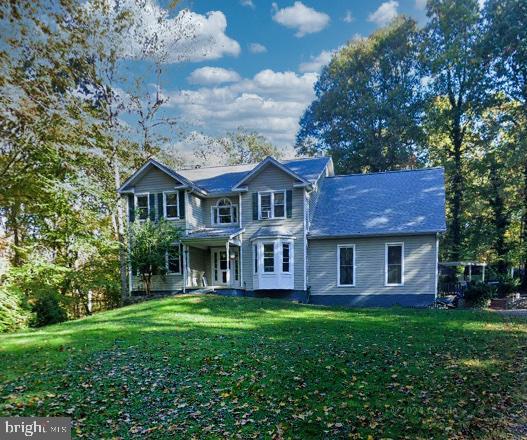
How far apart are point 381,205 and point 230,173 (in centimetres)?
859

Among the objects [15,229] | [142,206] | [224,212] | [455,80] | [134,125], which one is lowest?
[15,229]

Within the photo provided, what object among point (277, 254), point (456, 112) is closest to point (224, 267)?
point (277, 254)

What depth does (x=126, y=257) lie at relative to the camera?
19266mm

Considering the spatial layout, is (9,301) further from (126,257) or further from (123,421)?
(123,421)

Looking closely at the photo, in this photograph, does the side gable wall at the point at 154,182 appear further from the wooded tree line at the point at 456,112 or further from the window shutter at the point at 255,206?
the wooded tree line at the point at 456,112

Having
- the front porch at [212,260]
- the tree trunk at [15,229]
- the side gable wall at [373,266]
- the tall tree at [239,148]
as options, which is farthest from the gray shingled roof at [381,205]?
the tall tree at [239,148]

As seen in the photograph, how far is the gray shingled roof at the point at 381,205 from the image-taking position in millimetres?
17094

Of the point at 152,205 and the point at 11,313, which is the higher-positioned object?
the point at 152,205

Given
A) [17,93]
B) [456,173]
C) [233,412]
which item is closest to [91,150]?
[17,93]

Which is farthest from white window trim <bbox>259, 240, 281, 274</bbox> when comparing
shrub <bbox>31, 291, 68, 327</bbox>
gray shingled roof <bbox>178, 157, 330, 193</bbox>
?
shrub <bbox>31, 291, 68, 327</bbox>

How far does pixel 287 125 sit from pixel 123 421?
3346 cm

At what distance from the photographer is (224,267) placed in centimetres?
2014

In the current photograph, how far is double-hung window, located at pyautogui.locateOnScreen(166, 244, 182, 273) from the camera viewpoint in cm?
1899

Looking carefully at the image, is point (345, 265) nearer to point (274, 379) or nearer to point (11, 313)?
point (274, 379)
